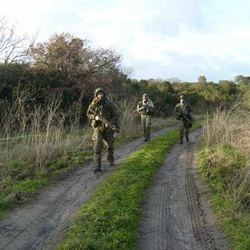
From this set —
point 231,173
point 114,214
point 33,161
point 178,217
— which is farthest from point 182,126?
point 114,214

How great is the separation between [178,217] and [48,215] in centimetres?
236

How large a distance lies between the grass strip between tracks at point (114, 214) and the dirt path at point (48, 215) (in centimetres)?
26

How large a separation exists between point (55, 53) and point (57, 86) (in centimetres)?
245

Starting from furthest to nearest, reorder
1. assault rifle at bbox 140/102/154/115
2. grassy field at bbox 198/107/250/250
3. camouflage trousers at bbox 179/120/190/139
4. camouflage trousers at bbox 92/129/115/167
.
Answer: assault rifle at bbox 140/102/154/115, camouflage trousers at bbox 179/120/190/139, camouflage trousers at bbox 92/129/115/167, grassy field at bbox 198/107/250/250

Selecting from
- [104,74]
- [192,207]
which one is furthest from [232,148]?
[104,74]

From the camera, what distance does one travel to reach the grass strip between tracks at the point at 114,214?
Result: 4637 millimetres

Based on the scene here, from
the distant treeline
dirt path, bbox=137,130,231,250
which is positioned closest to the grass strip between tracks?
dirt path, bbox=137,130,231,250

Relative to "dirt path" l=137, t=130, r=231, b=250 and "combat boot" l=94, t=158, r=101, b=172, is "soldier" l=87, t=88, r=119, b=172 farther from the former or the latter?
"dirt path" l=137, t=130, r=231, b=250

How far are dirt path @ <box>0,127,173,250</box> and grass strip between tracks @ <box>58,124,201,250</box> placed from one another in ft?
0.85

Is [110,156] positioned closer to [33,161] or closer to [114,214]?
[33,161]

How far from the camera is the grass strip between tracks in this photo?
183 inches

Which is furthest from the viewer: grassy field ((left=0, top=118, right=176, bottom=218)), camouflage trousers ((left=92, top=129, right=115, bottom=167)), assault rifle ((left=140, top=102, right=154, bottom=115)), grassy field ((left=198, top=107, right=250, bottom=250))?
assault rifle ((left=140, top=102, right=154, bottom=115))

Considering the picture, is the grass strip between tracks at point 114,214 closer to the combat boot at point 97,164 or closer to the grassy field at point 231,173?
the combat boot at point 97,164

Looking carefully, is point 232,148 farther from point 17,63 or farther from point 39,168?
point 17,63
